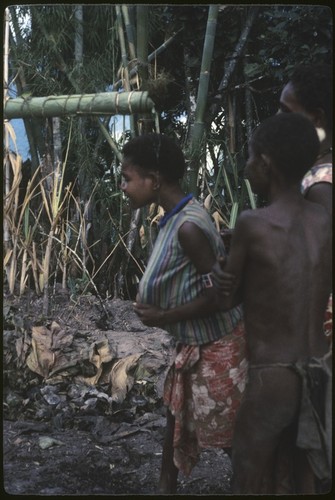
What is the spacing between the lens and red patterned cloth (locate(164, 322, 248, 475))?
8.09ft

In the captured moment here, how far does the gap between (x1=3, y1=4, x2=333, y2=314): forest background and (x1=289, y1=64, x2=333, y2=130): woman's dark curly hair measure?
116cm

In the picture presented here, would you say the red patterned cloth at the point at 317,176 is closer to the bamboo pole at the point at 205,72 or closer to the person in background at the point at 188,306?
the person in background at the point at 188,306

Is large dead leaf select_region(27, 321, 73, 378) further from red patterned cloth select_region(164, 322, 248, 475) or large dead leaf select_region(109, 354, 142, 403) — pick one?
red patterned cloth select_region(164, 322, 248, 475)

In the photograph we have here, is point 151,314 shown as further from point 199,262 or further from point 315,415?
point 315,415

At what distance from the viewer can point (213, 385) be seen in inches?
97.7

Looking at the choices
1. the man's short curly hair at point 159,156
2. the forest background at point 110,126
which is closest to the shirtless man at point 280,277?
the man's short curly hair at point 159,156

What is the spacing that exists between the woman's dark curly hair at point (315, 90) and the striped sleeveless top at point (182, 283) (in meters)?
0.44

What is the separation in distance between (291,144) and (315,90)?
237mm

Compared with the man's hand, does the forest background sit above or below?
above

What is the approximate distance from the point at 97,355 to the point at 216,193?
105cm

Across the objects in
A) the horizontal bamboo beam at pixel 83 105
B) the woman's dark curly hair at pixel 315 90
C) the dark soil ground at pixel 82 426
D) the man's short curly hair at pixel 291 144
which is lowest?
the dark soil ground at pixel 82 426

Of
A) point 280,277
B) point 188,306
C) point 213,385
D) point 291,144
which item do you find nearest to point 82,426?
point 213,385

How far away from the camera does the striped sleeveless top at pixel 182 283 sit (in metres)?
2.45

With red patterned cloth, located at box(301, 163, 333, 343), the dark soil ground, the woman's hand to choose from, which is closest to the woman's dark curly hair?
red patterned cloth, located at box(301, 163, 333, 343)
